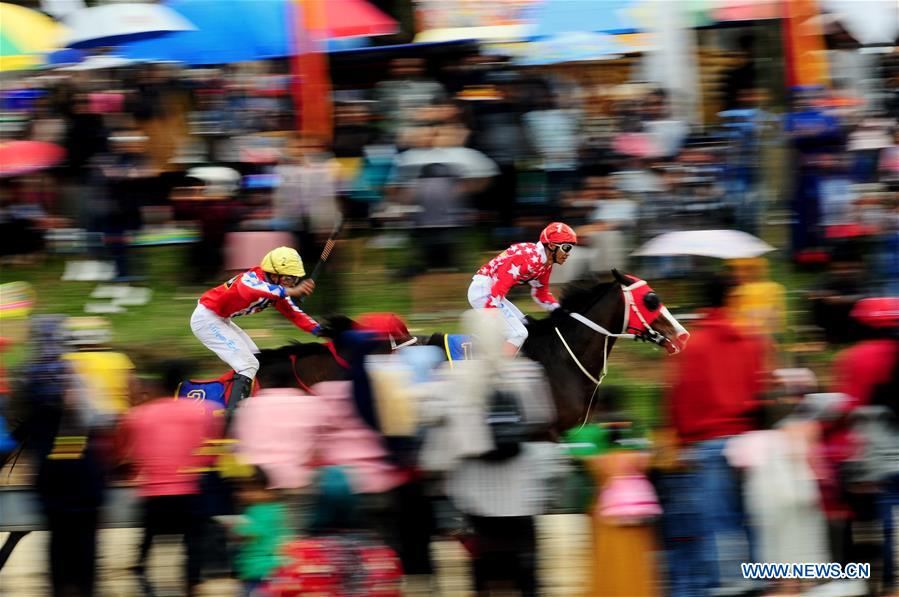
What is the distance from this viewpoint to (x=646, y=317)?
391 inches

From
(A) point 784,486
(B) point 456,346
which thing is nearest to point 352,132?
(B) point 456,346

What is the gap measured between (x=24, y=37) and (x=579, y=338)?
6.24 m

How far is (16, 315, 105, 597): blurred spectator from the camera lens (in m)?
6.24

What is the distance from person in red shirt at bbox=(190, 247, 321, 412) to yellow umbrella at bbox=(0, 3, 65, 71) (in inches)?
154

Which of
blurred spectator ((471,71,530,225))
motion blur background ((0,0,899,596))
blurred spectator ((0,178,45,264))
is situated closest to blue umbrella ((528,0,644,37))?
motion blur background ((0,0,899,596))

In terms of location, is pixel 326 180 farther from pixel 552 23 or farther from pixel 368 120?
pixel 552 23

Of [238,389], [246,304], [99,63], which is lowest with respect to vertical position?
[238,389]

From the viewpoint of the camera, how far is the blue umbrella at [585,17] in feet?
38.9

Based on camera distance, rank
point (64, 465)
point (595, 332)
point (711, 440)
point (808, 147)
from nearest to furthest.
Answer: point (64, 465) → point (711, 440) → point (595, 332) → point (808, 147)

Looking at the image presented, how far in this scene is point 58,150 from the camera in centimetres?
1184

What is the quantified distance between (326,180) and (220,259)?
1.46 m

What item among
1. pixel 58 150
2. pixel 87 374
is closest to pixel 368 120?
pixel 58 150

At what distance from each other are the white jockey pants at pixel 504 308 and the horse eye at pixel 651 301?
3.06 ft

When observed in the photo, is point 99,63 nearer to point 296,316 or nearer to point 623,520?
point 296,316
